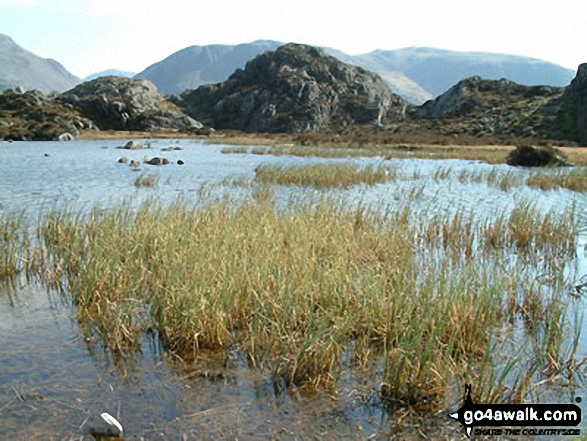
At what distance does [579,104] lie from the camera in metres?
82.1

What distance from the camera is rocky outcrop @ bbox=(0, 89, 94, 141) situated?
77688 millimetres

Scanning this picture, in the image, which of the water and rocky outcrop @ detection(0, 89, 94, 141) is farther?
rocky outcrop @ detection(0, 89, 94, 141)

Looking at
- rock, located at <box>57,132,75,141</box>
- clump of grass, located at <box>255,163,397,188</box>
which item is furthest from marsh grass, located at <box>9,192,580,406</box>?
rock, located at <box>57,132,75,141</box>

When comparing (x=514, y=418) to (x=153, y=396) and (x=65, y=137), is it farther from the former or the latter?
(x=65, y=137)

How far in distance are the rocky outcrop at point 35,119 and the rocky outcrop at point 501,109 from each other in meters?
67.2

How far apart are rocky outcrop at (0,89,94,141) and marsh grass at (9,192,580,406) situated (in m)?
74.9

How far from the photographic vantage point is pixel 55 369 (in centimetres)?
605

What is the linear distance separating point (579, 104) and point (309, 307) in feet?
294

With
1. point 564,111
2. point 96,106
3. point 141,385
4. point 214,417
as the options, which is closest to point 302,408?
point 214,417

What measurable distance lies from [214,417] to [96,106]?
128796 mm

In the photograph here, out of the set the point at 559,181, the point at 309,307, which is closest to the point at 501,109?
the point at 559,181

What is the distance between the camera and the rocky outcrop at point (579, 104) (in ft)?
247

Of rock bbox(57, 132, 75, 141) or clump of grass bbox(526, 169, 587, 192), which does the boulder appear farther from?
rock bbox(57, 132, 75, 141)

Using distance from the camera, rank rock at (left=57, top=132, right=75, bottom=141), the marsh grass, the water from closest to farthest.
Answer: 1. the water
2. the marsh grass
3. rock at (left=57, top=132, right=75, bottom=141)
